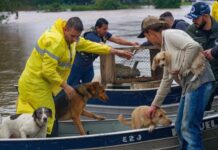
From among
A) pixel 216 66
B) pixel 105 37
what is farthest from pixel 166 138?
pixel 105 37

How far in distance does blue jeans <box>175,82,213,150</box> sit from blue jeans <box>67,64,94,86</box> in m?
3.54

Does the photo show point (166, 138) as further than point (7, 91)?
No

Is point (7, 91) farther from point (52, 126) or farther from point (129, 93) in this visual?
point (52, 126)

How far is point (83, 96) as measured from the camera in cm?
860

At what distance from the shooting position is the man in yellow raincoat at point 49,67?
24.0 feet

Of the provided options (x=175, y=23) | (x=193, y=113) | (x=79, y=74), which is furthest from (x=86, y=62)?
(x=193, y=113)

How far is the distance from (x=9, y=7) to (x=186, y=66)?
45123mm

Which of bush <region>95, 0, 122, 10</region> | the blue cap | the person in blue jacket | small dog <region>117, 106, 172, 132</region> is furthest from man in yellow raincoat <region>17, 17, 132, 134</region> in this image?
bush <region>95, 0, 122, 10</region>

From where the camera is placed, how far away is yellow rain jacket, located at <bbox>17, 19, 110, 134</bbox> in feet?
24.1

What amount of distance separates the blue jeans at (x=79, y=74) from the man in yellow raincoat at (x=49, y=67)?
218cm

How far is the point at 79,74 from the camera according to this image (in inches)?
404

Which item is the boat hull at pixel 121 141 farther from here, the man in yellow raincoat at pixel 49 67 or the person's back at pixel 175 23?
the person's back at pixel 175 23

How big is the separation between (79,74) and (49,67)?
9.67 ft

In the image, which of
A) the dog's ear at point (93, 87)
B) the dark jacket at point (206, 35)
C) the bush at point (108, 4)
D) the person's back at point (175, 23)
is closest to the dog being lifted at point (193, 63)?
the dark jacket at point (206, 35)
